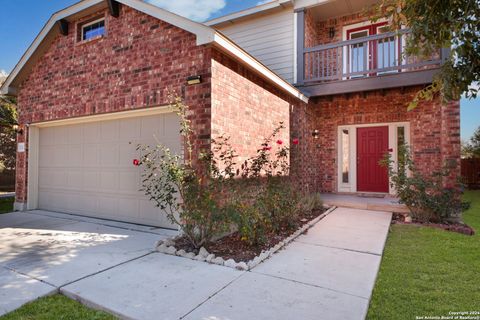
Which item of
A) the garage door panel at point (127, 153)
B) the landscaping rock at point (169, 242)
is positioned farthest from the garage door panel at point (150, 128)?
the landscaping rock at point (169, 242)

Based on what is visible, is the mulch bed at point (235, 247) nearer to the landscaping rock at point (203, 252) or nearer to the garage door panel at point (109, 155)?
the landscaping rock at point (203, 252)

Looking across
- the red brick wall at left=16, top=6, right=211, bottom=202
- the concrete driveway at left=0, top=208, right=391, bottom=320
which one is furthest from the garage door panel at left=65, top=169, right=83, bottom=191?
the concrete driveway at left=0, top=208, right=391, bottom=320

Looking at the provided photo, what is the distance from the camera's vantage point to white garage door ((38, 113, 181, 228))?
5836 millimetres

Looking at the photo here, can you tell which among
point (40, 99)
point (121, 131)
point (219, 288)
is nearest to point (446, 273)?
point (219, 288)

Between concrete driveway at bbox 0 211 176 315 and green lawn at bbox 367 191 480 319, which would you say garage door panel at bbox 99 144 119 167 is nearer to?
concrete driveway at bbox 0 211 176 315

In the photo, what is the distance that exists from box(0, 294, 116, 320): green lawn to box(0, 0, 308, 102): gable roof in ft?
12.8

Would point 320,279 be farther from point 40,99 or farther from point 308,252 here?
point 40,99

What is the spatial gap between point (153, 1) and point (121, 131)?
2700 millimetres

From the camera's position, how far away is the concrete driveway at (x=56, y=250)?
3.15 m

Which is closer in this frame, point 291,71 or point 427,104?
point 427,104

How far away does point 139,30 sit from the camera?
19.0ft

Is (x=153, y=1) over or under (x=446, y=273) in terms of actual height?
over

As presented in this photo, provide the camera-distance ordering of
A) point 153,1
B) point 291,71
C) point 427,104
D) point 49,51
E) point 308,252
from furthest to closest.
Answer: point 291,71 < point 427,104 < point 49,51 < point 153,1 < point 308,252

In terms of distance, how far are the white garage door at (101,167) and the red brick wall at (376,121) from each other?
14.1 feet
